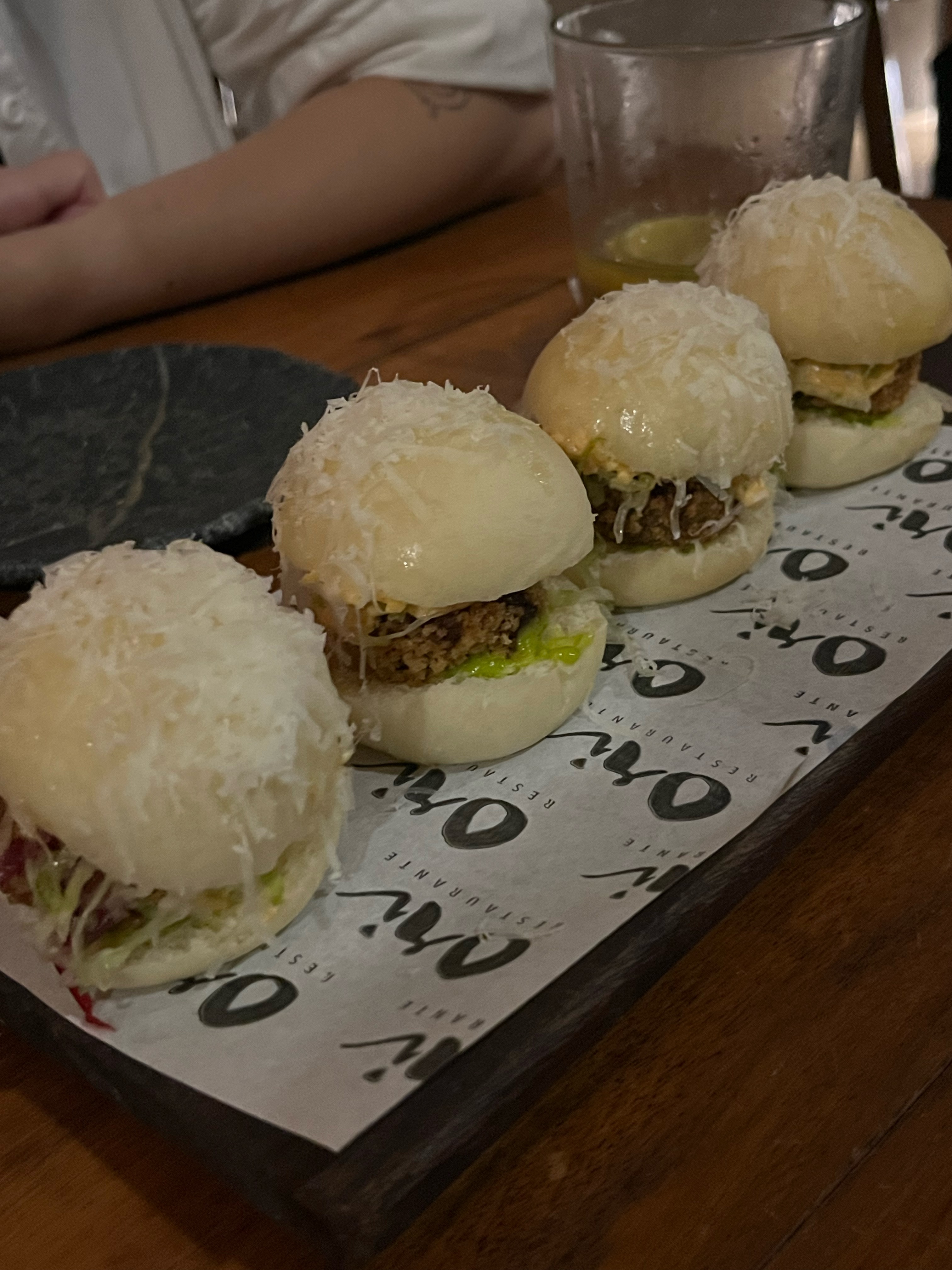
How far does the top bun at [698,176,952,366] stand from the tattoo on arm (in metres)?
1.39

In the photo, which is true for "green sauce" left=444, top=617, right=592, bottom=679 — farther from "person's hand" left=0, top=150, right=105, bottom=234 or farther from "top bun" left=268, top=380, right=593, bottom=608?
"person's hand" left=0, top=150, right=105, bottom=234

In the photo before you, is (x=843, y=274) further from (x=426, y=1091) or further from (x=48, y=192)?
(x=48, y=192)

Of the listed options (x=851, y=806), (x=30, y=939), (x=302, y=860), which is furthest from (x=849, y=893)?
(x=30, y=939)

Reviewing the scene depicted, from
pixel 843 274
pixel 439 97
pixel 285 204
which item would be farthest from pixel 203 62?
pixel 843 274

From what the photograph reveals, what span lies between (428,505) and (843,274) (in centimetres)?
77

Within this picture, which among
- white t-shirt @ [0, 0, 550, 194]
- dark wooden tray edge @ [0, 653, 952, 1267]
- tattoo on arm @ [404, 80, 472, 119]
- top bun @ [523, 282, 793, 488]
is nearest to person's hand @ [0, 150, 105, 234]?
white t-shirt @ [0, 0, 550, 194]

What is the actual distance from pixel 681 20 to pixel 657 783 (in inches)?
64.8

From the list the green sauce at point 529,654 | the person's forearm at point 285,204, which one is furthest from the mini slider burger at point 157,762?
the person's forearm at point 285,204

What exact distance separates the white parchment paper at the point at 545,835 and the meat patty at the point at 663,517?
10 centimetres

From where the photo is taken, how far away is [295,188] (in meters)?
2.63

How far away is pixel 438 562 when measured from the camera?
1.19 m

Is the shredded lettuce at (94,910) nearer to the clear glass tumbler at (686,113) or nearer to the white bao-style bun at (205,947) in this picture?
the white bao-style bun at (205,947)

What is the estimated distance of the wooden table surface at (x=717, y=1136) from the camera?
0.85 metres

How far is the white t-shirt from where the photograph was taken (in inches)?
108
